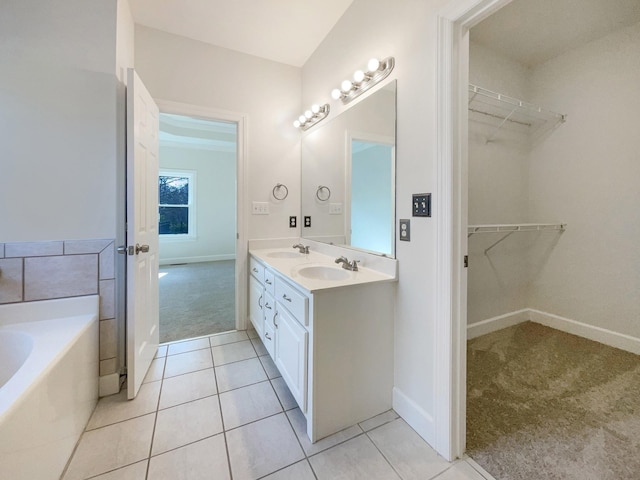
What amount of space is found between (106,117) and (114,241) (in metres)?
0.76

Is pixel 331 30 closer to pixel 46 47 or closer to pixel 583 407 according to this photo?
pixel 46 47

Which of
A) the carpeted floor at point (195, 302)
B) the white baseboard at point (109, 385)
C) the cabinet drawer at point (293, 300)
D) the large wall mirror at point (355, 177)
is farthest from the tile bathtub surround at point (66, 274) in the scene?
the large wall mirror at point (355, 177)

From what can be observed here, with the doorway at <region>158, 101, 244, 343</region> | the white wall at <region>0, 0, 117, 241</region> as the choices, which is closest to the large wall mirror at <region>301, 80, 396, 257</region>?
the white wall at <region>0, 0, 117, 241</region>

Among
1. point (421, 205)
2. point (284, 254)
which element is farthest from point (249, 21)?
point (421, 205)

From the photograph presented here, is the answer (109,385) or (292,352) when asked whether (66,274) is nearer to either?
(109,385)

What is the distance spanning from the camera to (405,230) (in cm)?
143

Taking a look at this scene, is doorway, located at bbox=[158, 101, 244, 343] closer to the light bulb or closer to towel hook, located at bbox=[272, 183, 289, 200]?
towel hook, located at bbox=[272, 183, 289, 200]

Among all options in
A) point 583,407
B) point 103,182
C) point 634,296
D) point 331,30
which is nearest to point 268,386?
point 103,182

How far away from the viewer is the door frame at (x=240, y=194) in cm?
233

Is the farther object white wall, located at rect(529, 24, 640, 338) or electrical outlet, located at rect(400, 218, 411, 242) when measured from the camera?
white wall, located at rect(529, 24, 640, 338)

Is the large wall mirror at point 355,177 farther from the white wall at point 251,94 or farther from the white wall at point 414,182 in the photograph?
the white wall at point 251,94

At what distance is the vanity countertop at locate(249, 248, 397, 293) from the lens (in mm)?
1374

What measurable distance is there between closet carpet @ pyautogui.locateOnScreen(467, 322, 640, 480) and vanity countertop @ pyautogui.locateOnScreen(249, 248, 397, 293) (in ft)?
3.02

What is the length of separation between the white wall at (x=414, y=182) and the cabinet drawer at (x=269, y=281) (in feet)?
2.68
